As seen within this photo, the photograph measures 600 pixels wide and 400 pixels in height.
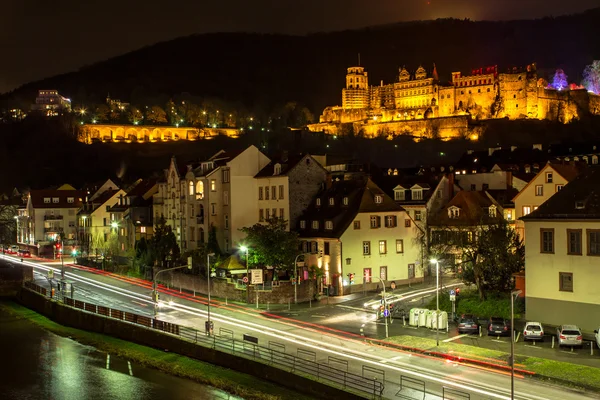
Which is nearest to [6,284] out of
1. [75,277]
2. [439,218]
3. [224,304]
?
[75,277]

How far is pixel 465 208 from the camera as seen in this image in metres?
72.6

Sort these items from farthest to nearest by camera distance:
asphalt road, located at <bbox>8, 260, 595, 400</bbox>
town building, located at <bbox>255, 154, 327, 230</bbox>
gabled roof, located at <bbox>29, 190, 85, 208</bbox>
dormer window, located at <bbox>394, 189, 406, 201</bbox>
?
gabled roof, located at <bbox>29, 190, 85, 208</bbox>
dormer window, located at <bbox>394, 189, 406, 201</bbox>
town building, located at <bbox>255, 154, 327, 230</bbox>
asphalt road, located at <bbox>8, 260, 595, 400</bbox>

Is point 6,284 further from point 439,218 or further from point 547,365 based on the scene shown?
point 547,365

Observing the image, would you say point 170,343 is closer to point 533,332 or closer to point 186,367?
point 186,367

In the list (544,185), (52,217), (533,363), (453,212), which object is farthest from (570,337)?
(52,217)

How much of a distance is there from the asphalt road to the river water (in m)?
5.59

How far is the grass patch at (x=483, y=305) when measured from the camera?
5094cm

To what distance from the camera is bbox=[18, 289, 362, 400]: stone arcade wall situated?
36250 mm

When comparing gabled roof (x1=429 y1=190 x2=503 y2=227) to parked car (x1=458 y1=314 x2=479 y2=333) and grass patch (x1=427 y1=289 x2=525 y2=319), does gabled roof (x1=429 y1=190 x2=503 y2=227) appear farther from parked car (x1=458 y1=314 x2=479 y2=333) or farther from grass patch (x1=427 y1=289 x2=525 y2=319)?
parked car (x1=458 y1=314 x2=479 y2=333)

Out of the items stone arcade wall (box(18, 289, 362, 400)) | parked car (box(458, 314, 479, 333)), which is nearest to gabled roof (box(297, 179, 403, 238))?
parked car (box(458, 314, 479, 333))

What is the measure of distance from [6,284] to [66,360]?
1402 inches

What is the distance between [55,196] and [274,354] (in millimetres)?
92248

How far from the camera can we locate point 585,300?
46.0 m

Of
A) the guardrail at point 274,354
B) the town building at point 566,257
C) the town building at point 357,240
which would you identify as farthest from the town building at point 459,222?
the guardrail at point 274,354
